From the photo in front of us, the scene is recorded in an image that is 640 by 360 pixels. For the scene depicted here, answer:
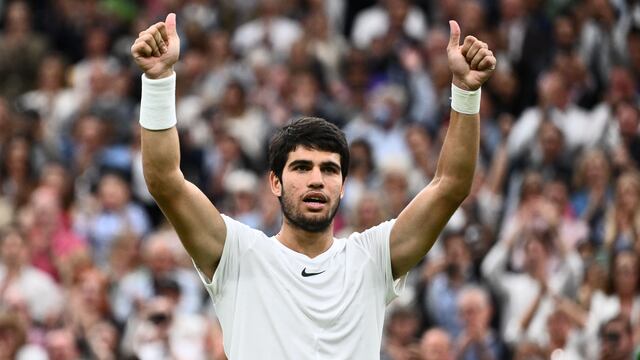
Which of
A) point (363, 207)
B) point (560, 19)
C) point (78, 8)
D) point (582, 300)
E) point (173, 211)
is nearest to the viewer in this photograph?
point (173, 211)

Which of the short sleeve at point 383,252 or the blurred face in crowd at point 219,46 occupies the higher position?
the blurred face in crowd at point 219,46

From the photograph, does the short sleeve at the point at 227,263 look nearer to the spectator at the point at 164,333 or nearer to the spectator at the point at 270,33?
the spectator at the point at 164,333

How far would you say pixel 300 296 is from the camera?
20.3 feet

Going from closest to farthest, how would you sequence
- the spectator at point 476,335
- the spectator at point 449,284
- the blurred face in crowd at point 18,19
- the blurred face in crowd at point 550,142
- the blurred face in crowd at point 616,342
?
the blurred face in crowd at point 616,342
the spectator at point 476,335
the spectator at point 449,284
the blurred face in crowd at point 550,142
the blurred face in crowd at point 18,19

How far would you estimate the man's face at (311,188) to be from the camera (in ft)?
20.4

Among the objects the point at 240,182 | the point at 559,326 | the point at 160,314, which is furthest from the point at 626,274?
the point at 240,182

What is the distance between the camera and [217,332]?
450 inches

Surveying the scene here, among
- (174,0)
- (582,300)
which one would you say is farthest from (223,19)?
(582,300)

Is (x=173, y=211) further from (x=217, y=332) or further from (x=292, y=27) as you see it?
(x=292, y=27)

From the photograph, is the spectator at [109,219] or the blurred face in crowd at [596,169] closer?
the blurred face in crowd at [596,169]

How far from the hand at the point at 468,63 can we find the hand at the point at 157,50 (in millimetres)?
1148

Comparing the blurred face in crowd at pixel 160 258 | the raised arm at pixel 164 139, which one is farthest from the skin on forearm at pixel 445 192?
Result: the blurred face in crowd at pixel 160 258

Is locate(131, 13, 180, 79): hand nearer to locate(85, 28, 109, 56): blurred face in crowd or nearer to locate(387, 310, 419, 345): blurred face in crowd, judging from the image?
locate(387, 310, 419, 345): blurred face in crowd

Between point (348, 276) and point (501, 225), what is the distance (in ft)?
20.2
